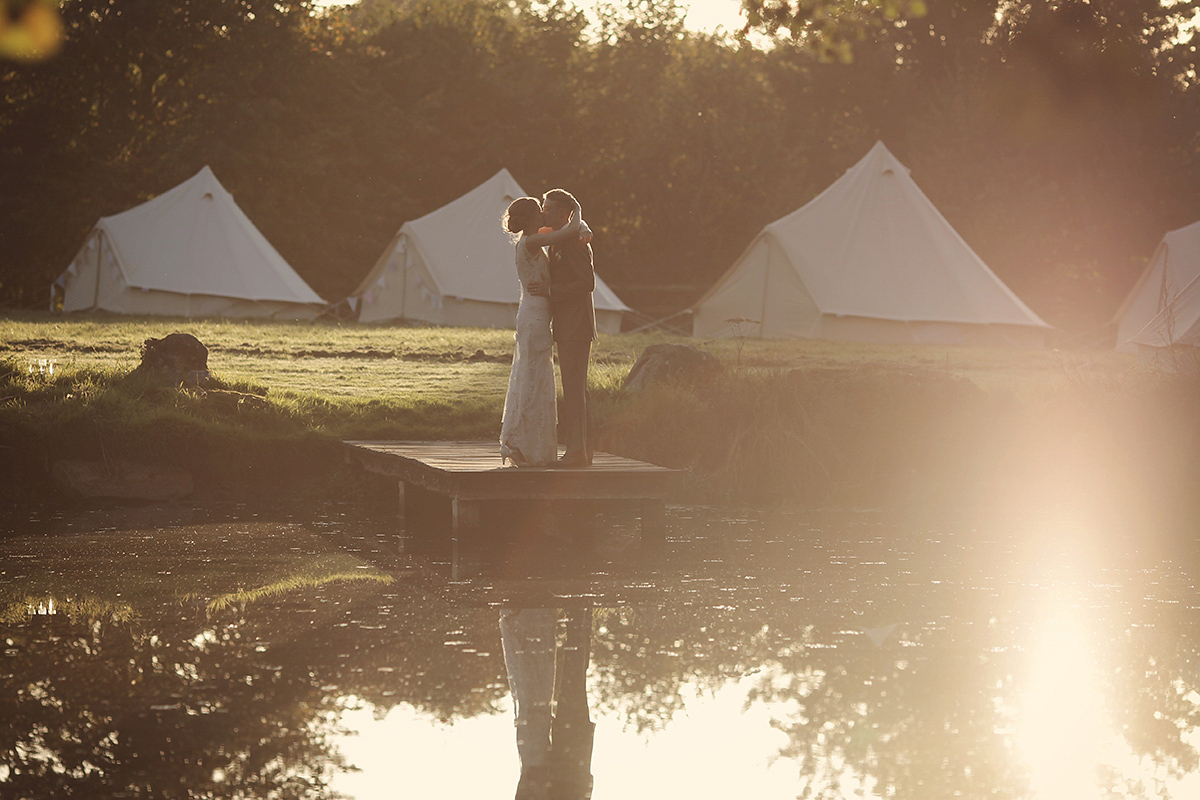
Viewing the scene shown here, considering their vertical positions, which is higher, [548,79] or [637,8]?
[637,8]

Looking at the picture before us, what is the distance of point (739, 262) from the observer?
22.7m

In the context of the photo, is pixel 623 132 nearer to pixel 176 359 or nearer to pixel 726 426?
pixel 726 426

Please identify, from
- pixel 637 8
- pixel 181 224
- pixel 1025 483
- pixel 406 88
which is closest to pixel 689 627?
pixel 1025 483

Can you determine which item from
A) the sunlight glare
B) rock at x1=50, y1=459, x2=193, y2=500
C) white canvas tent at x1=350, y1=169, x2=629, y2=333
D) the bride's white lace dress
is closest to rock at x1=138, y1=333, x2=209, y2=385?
rock at x1=50, y1=459, x2=193, y2=500

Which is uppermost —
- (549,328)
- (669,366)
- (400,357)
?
(549,328)

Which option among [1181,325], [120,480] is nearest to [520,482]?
[120,480]

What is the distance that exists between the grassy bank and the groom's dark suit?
5.10 ft

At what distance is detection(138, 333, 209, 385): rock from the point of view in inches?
392

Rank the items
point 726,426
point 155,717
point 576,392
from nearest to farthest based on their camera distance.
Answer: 1. point 155,717
2. point 576,392
3. point 726,426

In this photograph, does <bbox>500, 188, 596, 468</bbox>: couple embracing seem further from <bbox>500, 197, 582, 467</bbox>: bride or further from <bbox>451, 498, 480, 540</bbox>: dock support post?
<bbox>451, 498, 480, 540</bbox>: dock support post

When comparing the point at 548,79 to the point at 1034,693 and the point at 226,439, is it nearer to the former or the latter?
the point at 226,439

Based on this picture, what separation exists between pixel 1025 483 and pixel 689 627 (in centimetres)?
567

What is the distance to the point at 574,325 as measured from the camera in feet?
24.5

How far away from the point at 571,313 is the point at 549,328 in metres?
0.17
